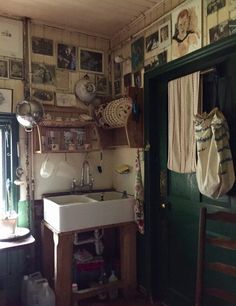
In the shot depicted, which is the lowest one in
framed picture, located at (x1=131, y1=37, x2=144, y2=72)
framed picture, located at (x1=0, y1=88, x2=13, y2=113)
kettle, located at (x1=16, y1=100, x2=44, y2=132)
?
kettle, located at (x1=16, y1=100, x2=44, y2=132)

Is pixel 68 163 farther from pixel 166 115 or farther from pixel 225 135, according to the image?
pixel 225 135

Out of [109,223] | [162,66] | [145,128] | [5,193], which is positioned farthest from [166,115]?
[5,193]

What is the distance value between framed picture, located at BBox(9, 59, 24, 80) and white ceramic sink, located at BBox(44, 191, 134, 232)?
1114 mm

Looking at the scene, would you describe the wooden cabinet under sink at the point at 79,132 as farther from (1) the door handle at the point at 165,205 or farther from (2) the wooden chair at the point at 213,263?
(2) the wooden chair at the point at 213,263

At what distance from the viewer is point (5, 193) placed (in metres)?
2.61

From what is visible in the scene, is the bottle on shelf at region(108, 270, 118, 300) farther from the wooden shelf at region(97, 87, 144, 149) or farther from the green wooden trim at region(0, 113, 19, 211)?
the wooden shelf at region(97, 87, 144, 149)

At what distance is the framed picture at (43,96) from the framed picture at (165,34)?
1.09m

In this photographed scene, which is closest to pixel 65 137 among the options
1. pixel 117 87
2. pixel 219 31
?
pixel 117 87

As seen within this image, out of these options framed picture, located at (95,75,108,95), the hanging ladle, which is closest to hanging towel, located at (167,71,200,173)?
framed picture, located at (95,75,108,95)

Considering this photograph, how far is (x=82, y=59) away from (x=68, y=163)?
3.35ft

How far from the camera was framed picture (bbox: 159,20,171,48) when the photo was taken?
2273mm

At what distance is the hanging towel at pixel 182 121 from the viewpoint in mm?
2100

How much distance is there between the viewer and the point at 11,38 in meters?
2.58

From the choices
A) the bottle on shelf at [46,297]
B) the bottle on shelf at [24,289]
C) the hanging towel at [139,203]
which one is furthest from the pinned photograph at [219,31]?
the bottle on shelf at [24,289]
